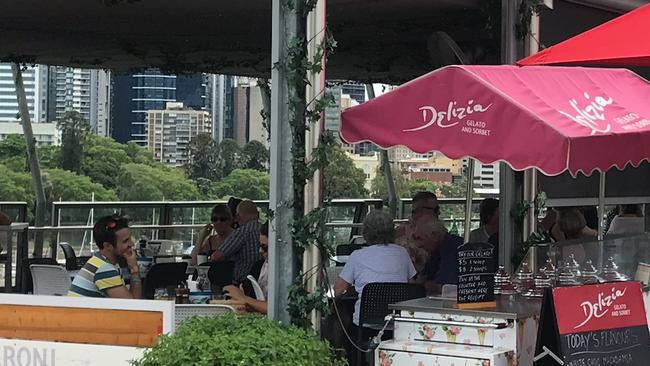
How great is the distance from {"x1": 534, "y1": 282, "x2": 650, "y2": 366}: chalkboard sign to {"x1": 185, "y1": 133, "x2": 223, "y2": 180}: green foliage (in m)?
9.32

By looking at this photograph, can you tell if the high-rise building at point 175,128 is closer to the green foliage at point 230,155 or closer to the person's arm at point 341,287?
the green foliage at point 230,155

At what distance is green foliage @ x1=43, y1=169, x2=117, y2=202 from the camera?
1398 cm

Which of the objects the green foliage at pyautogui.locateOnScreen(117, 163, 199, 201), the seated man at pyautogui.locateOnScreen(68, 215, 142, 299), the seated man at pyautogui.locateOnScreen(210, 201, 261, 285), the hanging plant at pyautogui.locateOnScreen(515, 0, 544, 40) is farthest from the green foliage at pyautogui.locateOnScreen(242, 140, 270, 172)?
the seated man at pyautogui.locateOnScreen(68, 215, 142, 299)

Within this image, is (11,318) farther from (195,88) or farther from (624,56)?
(195,88)

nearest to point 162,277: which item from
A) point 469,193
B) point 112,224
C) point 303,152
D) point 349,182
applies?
point 112,224

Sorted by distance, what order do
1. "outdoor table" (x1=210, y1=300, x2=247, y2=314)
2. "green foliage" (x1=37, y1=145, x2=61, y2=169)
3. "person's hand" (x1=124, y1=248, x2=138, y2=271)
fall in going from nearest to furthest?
1. "outdoor table" (x1=210, y1=300, x2=247, y2=314)
2. "person's hand" (x1=124, y1=248, x2=138, y2=271)
3. "green foliage" (x1=37, y1=145, x2=61, y2=169)

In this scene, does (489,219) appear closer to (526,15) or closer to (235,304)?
(526,15)

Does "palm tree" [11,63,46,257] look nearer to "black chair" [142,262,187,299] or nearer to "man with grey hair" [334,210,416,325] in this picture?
"black chair" [142,262,187,299]

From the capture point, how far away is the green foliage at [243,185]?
1455 cm

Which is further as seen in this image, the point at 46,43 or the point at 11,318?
the point at 46,43

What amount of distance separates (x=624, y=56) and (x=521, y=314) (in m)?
1.34

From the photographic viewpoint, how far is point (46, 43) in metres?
11.6

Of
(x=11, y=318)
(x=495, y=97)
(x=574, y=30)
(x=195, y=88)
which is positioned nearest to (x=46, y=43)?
(x=195, y=88)

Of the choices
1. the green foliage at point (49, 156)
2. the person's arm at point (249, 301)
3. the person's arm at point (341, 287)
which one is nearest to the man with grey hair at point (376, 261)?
the person's arm at point (341, 287)
